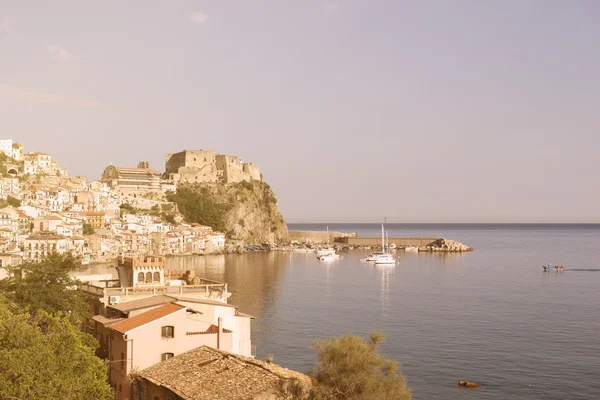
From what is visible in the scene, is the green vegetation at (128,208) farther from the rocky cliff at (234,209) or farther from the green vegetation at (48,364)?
the green vegetation at (48,364)

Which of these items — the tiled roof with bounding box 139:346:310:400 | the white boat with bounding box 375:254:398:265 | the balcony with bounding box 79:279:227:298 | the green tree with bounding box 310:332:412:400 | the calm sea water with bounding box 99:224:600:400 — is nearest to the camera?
the green tree with bounding box 310:332:412:400

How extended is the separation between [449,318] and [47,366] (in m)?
36.1

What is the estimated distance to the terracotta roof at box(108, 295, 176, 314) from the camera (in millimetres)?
23281

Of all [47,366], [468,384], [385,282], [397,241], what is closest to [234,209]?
[397,241]

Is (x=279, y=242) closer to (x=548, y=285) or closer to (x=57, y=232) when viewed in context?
(x=57, y=232)

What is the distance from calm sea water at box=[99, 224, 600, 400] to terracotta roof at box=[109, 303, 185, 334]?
1219 centimetres

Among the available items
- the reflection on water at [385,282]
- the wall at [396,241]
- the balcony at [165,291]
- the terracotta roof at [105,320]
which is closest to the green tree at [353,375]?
the terracotta roof at [105,320]

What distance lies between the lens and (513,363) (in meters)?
33.9

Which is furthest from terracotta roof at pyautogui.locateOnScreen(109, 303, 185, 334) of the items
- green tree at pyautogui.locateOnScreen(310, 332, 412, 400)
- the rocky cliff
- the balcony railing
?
the rocky cliff

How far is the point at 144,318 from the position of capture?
21.6 meters

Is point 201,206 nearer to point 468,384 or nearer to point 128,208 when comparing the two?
point 128,208

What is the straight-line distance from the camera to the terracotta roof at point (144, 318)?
21070 mm

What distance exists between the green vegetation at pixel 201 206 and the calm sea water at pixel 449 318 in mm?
40115

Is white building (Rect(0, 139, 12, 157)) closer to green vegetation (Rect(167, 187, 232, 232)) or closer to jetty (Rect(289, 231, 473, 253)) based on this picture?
green vegetation (Rect(167, 187, 232, 232))
